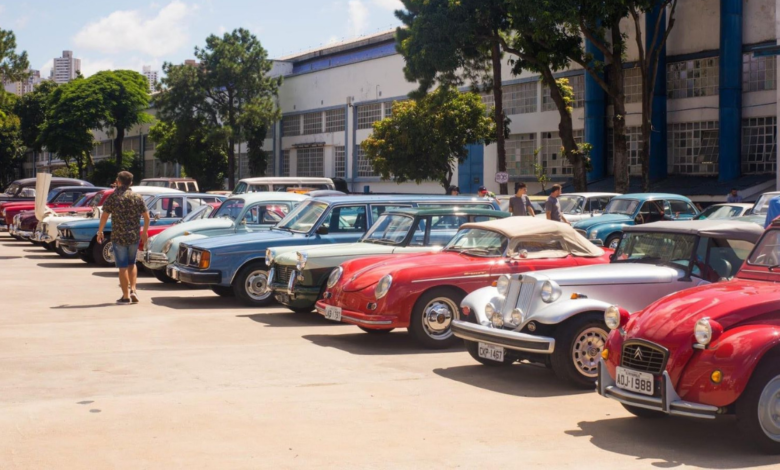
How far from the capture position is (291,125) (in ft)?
221

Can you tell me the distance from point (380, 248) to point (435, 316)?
7.12 ft

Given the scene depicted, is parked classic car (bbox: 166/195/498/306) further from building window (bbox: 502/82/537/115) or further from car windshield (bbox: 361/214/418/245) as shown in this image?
building window (bbox: 502/82/537/115)

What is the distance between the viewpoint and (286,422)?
7.15 m

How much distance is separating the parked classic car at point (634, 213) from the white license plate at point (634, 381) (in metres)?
16.1

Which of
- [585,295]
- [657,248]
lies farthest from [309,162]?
[585,295]

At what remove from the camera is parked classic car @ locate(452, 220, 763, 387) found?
27.8ft

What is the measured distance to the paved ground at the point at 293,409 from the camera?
621 cm

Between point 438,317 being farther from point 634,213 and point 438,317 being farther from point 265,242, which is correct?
point 634,213

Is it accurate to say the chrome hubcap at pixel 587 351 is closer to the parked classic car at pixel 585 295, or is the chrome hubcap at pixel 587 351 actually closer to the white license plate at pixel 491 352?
the parked classic car at pixel 585 295

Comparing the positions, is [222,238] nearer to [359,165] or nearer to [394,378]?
[394,378]

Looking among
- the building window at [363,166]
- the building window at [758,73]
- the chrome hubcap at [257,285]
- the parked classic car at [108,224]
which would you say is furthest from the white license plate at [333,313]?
the building window at [363,166]

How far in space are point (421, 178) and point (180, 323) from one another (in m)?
33.0

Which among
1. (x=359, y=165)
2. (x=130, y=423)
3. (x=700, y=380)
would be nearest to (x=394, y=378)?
(x=130, y=423)

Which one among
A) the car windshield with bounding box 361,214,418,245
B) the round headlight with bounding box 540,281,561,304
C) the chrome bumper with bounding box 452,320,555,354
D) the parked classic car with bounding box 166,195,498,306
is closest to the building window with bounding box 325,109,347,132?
the parked classic car with bounding box 166,195,498,306
